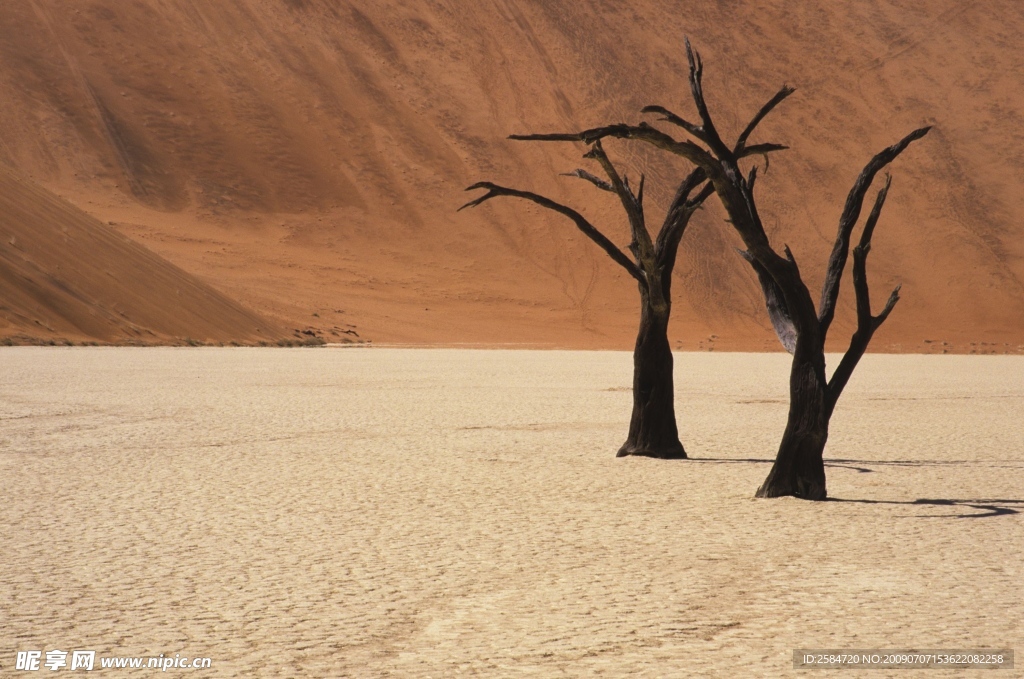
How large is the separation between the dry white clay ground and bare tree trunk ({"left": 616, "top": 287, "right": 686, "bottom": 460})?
15.4 inches

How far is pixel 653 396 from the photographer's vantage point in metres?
10.4

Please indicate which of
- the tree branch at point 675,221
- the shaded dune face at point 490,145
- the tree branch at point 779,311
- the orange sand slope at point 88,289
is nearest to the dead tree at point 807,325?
the tree branch at point 779,311

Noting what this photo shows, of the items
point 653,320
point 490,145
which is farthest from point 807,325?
point 490,145

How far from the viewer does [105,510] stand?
695 centimetres

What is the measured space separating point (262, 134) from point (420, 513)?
53.7 m

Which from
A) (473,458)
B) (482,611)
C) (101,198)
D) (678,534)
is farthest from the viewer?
(101,198)

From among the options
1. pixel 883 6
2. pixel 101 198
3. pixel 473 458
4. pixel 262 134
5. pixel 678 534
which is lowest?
pixel 678 534

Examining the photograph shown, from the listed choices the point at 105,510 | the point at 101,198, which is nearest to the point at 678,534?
the point at 105,510

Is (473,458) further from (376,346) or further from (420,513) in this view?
(376,346)

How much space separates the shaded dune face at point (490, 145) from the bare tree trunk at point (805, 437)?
37137 millimetres

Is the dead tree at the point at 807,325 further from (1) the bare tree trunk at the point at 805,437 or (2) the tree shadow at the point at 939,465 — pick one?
(2) the tree shadow at the point at 939,465

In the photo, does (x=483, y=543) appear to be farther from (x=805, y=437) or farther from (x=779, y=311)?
(x=779, y=311)

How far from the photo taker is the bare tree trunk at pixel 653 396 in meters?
10.3

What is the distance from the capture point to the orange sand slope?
29828 mm
